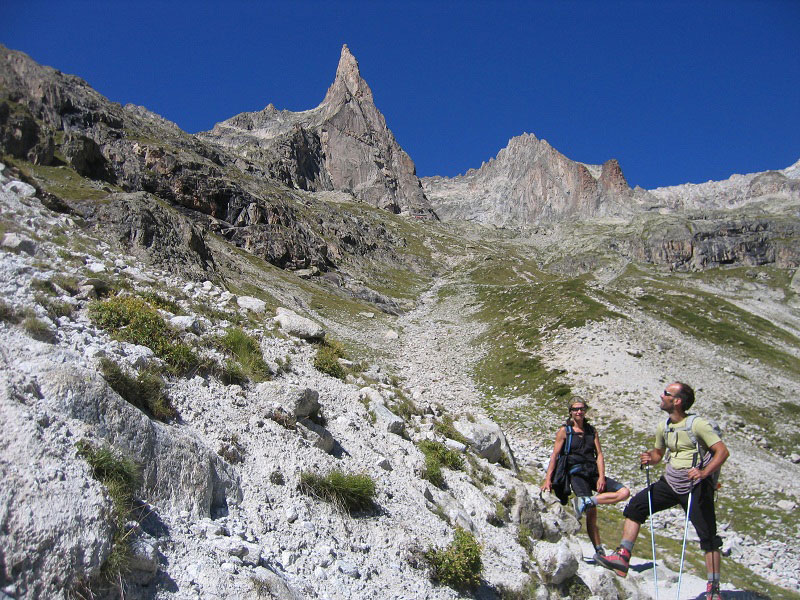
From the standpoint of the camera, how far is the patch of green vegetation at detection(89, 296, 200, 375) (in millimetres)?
10859

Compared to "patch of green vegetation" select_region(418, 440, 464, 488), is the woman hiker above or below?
above

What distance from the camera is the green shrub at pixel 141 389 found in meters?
8.70

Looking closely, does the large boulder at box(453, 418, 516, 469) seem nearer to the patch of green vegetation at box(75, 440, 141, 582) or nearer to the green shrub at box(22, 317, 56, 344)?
the patch of green vegetation at box(75, 440, 141, 582)

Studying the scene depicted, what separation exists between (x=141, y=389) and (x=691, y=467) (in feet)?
34.9

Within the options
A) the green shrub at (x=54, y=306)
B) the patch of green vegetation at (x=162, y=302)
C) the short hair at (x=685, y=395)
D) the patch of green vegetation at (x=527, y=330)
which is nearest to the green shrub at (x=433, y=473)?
the short hair at (x=685, y=395)

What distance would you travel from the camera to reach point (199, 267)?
39.0 metres

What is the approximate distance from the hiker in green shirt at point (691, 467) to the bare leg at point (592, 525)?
1.30 m

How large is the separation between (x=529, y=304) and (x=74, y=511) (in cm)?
5426

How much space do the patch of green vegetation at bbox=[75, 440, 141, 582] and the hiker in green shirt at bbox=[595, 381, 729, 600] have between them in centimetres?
843

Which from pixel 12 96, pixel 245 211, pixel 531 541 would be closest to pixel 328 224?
pixel 245 211

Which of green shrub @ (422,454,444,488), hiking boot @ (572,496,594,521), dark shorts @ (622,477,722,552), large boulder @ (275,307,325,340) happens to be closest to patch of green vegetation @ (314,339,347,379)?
large boulder @ (275,307,325,340)

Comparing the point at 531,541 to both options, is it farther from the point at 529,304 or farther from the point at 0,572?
the point at 529,304

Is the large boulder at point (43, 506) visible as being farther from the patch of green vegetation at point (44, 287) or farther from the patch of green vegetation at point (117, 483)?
the patch of green vegetation at point (44, 287)

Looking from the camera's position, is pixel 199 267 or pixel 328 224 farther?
pixel 328 224
